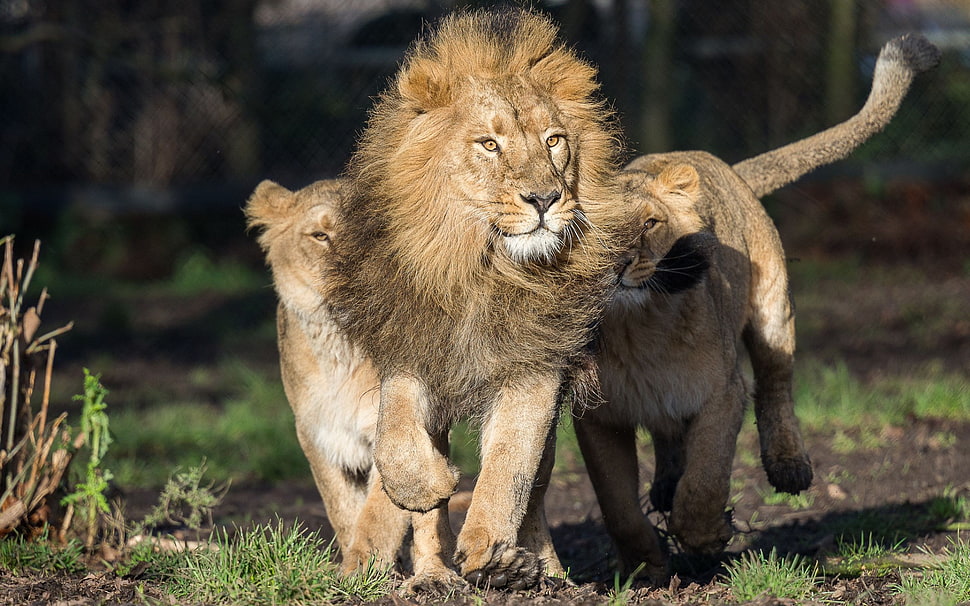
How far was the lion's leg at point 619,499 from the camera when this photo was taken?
168 inches

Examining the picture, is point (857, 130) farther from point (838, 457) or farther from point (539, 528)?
point (539, 528)

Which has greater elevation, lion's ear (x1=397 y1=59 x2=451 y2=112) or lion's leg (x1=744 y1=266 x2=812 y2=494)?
lion's ear (x1=397 y1=59 x2=451 y2=112)

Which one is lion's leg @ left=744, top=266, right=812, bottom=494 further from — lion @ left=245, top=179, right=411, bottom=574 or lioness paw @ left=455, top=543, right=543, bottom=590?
lioness paw @ left=455, top=543, right=543, bottom=590

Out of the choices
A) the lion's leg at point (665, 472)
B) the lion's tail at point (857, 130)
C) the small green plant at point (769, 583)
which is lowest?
the lion's leg at point (665, 472)

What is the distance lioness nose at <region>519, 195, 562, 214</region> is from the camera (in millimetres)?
3150

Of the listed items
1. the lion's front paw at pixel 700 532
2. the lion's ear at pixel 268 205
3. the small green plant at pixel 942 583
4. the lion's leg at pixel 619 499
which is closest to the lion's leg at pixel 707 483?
the lion's front paw at pixel 700 532

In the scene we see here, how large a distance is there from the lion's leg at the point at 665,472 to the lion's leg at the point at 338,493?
1101mm

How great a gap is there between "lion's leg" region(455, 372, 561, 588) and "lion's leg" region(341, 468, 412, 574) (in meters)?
0.60

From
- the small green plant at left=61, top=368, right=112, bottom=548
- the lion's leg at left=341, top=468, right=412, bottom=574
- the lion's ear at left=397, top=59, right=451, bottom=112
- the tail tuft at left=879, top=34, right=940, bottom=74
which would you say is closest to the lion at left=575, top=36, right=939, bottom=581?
the lion's ear at left=397, top=59, right=451, bottom=112

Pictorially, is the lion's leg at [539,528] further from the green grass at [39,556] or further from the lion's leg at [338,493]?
the green grass at [39,556]

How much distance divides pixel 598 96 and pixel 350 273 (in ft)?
3.00

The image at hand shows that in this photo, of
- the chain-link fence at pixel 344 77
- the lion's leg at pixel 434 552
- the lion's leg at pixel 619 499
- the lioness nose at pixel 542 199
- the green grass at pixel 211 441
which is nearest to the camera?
the lioness nose at pixel 542 199

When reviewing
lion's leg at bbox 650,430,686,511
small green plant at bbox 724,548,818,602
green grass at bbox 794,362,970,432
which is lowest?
green grass at bbox 794,362,970,432

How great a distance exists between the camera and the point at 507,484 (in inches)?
129
